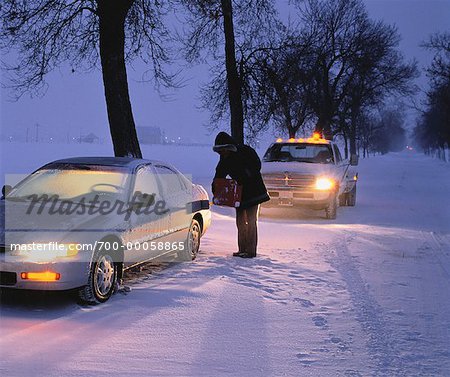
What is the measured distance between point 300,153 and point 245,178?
22.9ft

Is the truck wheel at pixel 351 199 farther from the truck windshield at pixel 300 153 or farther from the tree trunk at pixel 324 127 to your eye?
the tree trunk at pixel 324 127

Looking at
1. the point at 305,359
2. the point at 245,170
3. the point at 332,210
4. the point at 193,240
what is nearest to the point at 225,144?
the point at 245,170

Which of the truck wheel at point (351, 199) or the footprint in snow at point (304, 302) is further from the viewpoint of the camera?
the truck wheel at point (351, 199)

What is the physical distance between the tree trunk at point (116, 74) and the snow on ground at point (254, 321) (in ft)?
17.0

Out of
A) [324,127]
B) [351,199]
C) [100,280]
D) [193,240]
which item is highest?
[324,127]

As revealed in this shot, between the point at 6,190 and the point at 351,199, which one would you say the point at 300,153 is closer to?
the point at 351,199

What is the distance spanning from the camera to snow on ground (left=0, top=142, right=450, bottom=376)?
14.1ft

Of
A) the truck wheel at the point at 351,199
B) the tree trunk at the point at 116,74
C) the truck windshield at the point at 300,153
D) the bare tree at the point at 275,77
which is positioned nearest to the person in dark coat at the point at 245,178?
the tree trunk at the point at 116,74

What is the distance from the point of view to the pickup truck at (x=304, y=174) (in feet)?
43.8

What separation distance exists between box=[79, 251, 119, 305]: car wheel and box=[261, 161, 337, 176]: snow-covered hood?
796 cm

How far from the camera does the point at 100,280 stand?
19.1ft

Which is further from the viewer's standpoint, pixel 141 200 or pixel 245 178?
pixel 245 178

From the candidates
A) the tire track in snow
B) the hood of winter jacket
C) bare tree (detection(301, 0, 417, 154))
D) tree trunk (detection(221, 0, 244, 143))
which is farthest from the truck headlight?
bare tree (detection(301, 0, 417, 154))

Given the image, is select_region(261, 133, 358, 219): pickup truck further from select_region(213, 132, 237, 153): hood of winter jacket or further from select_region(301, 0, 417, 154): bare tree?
select_region(301, 0, 417, 154): bare tree
